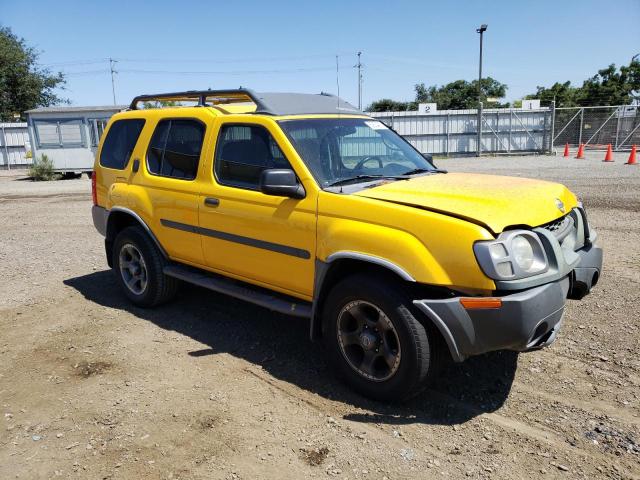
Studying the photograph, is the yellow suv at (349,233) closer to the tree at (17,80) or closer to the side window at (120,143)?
the side window at (120,143)

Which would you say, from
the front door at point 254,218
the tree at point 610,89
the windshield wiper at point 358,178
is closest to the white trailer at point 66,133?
the front door at point 254,218

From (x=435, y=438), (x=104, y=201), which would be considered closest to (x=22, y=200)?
(x=104, y=201)

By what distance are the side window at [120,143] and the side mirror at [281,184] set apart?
7.82ft

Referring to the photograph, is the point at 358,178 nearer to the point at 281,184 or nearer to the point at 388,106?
the point at 281,184

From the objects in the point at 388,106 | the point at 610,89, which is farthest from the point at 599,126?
the point at 388,106

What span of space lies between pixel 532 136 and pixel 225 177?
25396 mm

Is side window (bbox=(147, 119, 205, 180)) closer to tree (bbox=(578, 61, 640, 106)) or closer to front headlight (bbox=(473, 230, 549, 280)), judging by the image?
front headlight (bbox=(473, 230, 549, 280))

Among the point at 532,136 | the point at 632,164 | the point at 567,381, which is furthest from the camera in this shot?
the point at 532,136

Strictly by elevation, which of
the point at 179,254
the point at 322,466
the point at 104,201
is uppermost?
the point at 104,201

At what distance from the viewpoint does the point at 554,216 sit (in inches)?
134

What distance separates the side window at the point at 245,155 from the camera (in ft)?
13.3

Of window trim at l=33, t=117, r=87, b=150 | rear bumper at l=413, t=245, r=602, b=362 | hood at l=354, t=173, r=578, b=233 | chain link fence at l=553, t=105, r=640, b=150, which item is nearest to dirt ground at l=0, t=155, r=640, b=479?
rear bumper at l=413, t=245, r=602, b=362

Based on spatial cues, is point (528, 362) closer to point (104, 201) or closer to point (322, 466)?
point (322, 466)

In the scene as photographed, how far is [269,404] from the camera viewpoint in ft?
11.6
